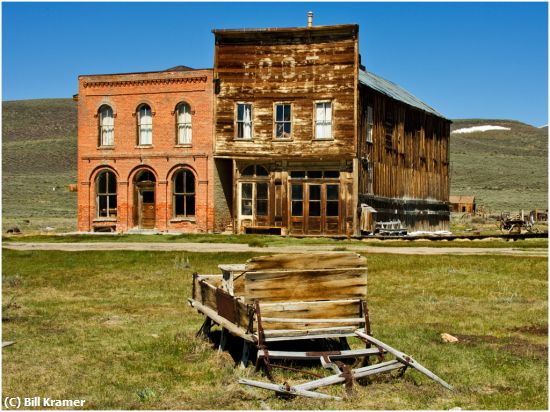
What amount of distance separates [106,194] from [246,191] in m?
7.24

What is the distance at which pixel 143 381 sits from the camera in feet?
29.4

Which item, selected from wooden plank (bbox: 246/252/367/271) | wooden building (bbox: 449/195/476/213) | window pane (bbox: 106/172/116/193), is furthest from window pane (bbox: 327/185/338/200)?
wooden building (bbox: 449/195/476/213)

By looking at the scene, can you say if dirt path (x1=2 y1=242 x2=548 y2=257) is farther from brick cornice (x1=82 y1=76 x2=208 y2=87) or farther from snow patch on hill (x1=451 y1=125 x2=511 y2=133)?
snow patch on hill (x1=451 y1=125 x2=511 y2=133)

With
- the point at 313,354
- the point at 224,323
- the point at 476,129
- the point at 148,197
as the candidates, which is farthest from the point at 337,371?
the point at 476,129

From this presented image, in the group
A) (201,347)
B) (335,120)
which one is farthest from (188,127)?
(201,347)

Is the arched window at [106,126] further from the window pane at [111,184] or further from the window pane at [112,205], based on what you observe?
the window pane at [112,205]

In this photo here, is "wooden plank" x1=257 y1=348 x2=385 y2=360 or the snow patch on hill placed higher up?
the snow patch on hill

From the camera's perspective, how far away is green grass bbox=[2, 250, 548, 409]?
8.25 m

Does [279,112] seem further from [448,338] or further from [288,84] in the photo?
[448,338]

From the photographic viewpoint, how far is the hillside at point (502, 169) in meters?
81.4

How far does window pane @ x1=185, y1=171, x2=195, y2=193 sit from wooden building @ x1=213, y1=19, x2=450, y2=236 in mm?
1348

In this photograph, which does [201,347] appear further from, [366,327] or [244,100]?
[244,100]

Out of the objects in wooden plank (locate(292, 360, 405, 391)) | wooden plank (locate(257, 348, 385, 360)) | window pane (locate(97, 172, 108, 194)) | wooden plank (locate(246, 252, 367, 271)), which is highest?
window pane (locate(97, 172, 108, 194))

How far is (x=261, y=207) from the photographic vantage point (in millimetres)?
35656
